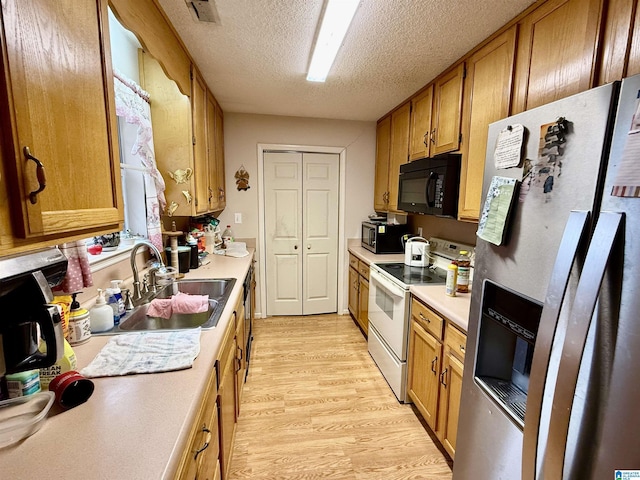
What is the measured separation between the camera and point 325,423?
75.0 inches

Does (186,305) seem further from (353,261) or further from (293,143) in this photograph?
(293,143)

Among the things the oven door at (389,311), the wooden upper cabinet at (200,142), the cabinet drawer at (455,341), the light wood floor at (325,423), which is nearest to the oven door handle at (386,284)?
the oven door at (389,311)

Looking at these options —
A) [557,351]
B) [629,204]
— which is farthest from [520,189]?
[557,351]

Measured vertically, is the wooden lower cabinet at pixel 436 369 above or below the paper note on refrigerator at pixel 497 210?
below

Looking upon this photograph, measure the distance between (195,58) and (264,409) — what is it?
242 centimetres

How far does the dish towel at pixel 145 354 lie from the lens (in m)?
0.93

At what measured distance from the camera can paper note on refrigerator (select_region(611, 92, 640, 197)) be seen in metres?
0.61

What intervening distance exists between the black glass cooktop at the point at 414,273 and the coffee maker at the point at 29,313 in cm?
181

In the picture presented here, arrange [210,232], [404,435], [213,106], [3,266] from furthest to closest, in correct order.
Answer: [210,232] < [213,106] < [404,435] < [3,266]

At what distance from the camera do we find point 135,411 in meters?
0.76

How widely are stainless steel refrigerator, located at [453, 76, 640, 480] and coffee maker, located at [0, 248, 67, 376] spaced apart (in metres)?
1.24

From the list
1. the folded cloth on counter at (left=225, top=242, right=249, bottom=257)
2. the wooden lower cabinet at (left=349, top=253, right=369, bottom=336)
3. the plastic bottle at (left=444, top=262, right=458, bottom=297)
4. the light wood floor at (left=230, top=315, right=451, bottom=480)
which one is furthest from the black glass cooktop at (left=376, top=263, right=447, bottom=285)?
the folded cloth on counter at (left=225, top=242, right=249, bottom=257)

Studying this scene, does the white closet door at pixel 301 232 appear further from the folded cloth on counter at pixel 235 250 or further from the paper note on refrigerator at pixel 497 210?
the paper note on refrigerator at pixel 497 210

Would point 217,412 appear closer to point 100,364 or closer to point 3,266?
point 100,364
